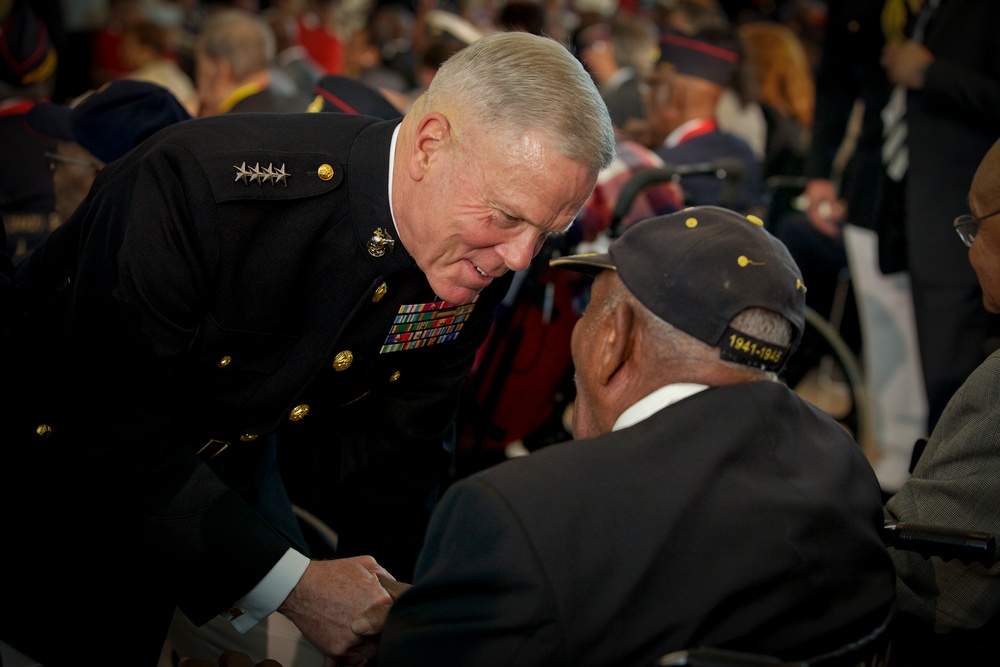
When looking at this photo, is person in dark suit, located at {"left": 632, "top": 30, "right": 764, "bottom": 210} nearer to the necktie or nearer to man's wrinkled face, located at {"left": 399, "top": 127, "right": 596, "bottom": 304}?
the necktie

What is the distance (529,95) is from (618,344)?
0.50 metres

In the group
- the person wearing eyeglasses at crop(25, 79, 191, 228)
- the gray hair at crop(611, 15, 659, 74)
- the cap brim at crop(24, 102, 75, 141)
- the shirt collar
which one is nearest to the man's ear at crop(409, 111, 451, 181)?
the shirt collar

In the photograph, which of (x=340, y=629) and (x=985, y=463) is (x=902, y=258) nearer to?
(x=985, y=463)

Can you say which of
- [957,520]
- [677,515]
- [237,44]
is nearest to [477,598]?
[677,515]

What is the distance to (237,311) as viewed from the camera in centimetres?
191

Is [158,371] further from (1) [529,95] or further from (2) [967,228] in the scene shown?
(2) [967,228]

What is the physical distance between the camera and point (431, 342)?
89.6 inches

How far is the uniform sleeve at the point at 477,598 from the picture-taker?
1238 millimetres

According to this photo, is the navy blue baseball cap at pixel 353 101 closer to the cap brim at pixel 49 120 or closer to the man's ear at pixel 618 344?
the cap brim at pixel 49 120

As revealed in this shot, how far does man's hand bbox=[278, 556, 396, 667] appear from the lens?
1.81 m

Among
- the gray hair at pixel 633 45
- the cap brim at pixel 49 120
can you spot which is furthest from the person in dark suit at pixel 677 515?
the gray hair at pixel 633 45

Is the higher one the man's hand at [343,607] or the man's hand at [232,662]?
the man's hand at [343,607]

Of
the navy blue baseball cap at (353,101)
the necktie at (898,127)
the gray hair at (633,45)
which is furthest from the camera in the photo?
the gray hair at (633,45)

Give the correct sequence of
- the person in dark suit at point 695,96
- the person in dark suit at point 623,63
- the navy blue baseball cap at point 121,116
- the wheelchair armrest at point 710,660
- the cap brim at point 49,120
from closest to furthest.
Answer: the wheelchair armrest at point 710,660 < the navy blue baseball cap at point 121,116 < the cap brim at point 49,120 < the person in dark suit at point 695,96 < the person in dark suit at point 623,63
